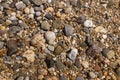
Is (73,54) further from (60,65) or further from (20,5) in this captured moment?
(20,5)

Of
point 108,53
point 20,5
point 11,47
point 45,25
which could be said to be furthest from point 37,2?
point 108,53

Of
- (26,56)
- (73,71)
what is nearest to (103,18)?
(73,71)

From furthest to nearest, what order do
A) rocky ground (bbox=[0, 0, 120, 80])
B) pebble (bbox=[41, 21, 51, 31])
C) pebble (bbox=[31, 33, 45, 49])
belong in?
pebble (bbox=[41, 21, 51, 31]) → pebble (bbox=[31, 33, 45, 49]) → rocky ground (bbox=[0, 0, 120, 80])

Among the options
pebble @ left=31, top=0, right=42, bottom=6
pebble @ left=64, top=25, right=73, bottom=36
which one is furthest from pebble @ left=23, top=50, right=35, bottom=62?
pebble @ left=31, top=0, right=42, bottom=6

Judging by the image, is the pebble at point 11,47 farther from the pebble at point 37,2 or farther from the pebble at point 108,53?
the pebble at point 108,53

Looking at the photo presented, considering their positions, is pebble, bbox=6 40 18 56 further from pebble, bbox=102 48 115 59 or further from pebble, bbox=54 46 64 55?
pebble, bbox=102 48 115 59

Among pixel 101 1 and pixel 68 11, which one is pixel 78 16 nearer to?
pixel 68 11

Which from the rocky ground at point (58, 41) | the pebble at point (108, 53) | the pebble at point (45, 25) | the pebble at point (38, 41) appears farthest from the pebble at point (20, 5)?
the pebble at point (108, 53)
